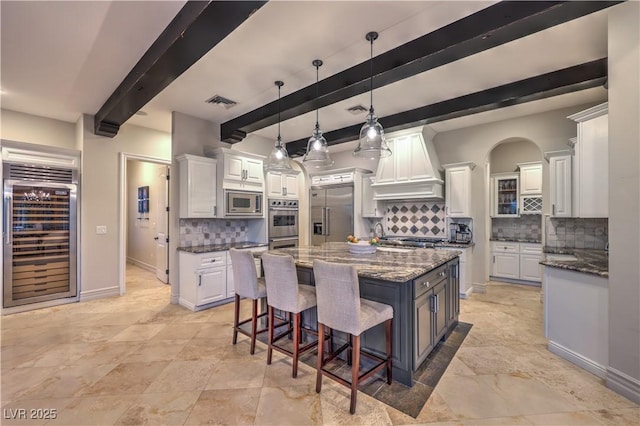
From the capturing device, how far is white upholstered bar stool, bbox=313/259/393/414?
6.21 ft

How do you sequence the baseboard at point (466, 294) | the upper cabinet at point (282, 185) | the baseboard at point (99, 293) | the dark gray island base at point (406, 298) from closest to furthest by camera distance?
the dark gray island base at point (406, 298) < the baseboard at point (99, 293) < the baseboard at point (466, 294) < the upper cabinet at point (282, 185)

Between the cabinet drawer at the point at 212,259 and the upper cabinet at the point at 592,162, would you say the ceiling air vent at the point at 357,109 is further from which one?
the cabinet drawer at the point at 212,259

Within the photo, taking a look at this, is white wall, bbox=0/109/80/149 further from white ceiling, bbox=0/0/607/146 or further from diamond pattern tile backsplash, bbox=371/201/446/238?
diamond pattern tile backsplash, bbox=371/201/446/238

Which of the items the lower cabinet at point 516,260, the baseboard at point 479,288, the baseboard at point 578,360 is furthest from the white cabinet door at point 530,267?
the baseboard at point 578,360

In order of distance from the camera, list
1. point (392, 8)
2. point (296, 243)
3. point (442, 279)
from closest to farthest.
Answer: point (392, 8) < point (442, 279) < point (296, 243)

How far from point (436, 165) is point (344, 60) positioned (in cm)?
271

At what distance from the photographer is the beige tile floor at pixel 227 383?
72.1 inches

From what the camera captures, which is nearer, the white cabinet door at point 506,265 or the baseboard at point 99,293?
the baseboard at point 99,293

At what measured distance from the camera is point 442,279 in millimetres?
2674

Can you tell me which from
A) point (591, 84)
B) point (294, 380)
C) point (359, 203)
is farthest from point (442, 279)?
point (359, 203)

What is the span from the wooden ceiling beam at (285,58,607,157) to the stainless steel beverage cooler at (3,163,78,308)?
195 inches

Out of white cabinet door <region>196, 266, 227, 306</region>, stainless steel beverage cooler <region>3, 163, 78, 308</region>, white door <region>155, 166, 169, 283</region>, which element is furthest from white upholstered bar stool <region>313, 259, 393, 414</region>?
white door <region>155, 166, 169, 283</region>

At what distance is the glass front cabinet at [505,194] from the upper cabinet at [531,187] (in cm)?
15

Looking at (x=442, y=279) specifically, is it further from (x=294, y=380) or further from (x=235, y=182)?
(x=235, y=182)
